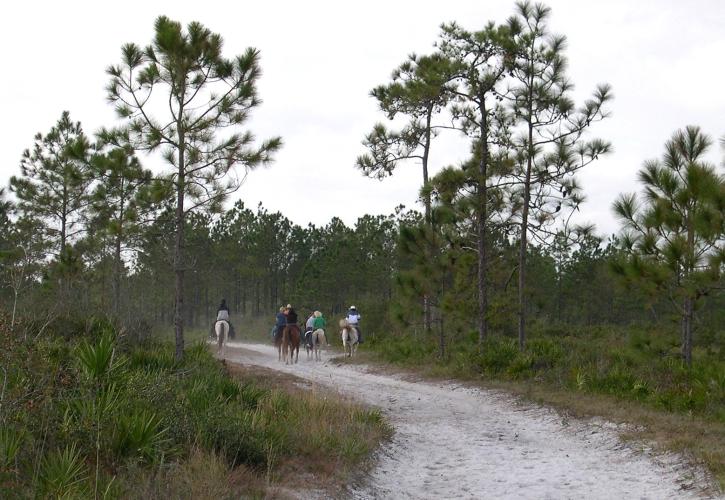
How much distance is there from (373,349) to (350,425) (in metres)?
15.9

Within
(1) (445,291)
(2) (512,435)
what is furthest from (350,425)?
(1) (445,291)

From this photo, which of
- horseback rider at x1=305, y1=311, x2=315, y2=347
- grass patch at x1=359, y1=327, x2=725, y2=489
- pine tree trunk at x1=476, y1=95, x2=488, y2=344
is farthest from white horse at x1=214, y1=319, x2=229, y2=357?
pine tree trunk at x1=476, y1=95, x2=488, y2=344

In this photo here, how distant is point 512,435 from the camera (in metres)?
9.95

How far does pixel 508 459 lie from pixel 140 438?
15.4 feet

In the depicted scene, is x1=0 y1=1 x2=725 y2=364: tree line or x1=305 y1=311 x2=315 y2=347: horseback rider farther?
x1=305 y1=311 x2=315 y2=347: horseback rider

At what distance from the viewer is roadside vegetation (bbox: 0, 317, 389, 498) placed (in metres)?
5.30

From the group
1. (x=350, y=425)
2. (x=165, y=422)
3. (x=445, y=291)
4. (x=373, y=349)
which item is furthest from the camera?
(x=373, y=349)

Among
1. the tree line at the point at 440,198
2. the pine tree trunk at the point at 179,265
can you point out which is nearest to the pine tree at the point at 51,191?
the tree line at the point at 440,198

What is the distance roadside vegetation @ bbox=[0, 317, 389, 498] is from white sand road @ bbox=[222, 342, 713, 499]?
0.65m

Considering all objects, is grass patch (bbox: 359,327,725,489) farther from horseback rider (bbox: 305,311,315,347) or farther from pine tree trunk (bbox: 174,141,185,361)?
pine tree trunk (bbox: 174,141,185,361)

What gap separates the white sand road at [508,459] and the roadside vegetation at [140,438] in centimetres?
65

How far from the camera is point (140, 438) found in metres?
6.07

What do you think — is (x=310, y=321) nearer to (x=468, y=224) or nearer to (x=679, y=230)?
(x=468, y=224)

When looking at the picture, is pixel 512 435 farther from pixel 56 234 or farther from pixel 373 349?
pixel 56 234
